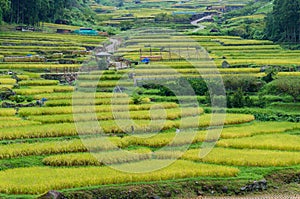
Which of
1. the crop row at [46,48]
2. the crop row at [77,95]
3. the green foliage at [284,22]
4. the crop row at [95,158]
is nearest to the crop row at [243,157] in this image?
the crop row at [95,158]

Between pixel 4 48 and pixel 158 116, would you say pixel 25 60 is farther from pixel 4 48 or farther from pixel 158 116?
pixel 158 116

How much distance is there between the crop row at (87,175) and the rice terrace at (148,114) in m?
0.03

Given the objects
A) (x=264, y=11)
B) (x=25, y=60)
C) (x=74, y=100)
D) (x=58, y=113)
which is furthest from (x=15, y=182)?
(x=264, y=11)

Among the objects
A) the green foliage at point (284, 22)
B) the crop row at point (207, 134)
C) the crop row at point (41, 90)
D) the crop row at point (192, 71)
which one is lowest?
the crop row at point (207, 134)

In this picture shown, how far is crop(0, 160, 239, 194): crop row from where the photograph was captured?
1545 cm

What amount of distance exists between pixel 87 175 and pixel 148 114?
842 cm

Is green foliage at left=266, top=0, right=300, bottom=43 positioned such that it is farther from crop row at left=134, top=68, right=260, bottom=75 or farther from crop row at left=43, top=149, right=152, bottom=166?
crop row at left=43, top=149, right=152, bottom=166

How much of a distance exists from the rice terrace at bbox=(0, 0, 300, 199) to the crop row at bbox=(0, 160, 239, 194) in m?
0.03

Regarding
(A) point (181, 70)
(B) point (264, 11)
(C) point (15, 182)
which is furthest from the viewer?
(B) point (264, 11)

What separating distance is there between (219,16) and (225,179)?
223ft

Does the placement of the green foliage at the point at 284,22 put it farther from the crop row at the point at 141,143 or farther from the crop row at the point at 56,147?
the crop row at the point at 56,147

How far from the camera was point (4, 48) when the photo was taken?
1695 inches

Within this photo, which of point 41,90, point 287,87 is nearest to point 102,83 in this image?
point 41,90

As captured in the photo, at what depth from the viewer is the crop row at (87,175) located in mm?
15453
